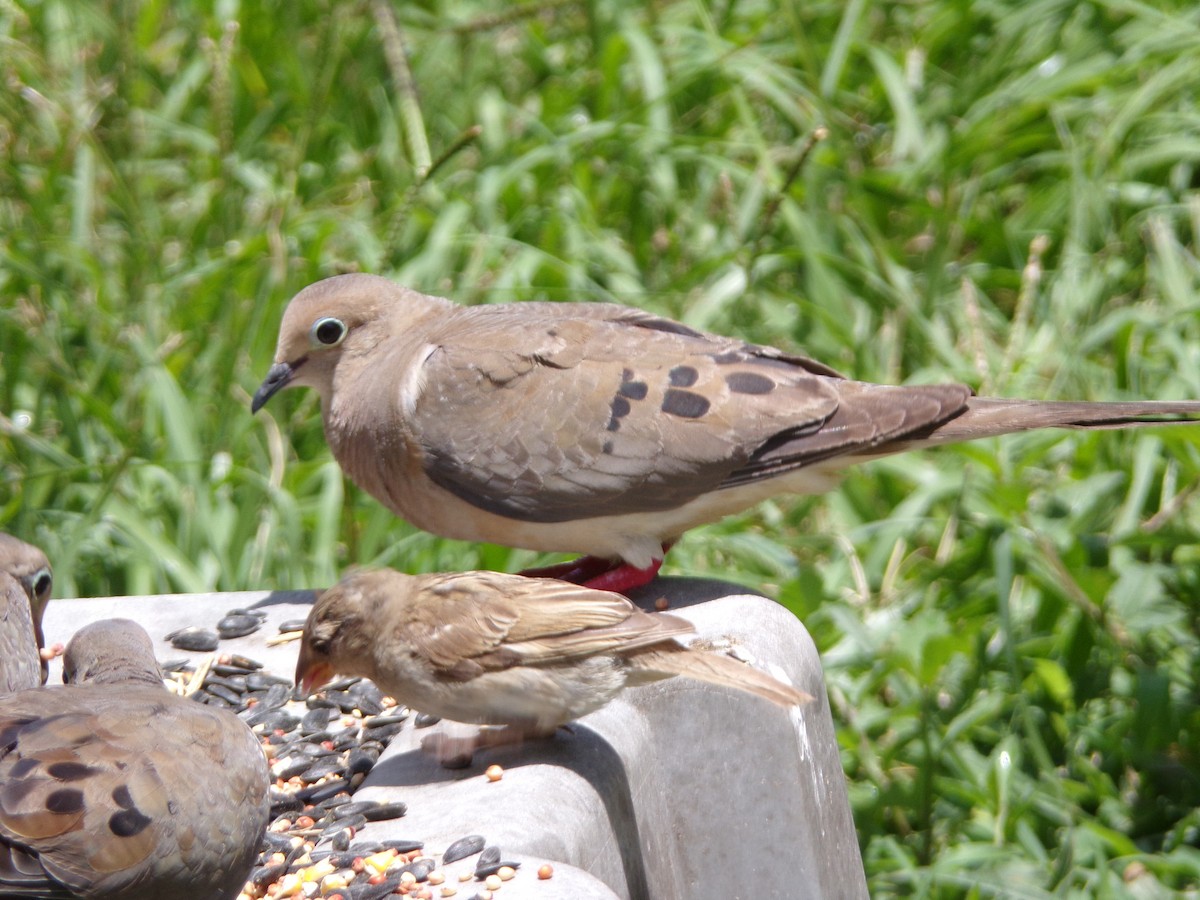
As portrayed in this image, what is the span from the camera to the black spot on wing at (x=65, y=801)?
89.7 inches

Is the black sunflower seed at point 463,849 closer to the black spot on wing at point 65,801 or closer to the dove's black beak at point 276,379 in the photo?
the black spot on wing at point 65,801

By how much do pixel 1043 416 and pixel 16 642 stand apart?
2.21m

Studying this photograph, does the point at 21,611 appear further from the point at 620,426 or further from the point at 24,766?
the point at 620,426

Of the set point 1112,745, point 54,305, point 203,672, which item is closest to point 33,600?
point 203,672

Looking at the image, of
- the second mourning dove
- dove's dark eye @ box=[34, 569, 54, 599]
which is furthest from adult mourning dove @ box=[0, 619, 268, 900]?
the second mourning dove

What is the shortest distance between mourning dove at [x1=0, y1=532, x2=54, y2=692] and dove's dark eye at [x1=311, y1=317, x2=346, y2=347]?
3.38 ft

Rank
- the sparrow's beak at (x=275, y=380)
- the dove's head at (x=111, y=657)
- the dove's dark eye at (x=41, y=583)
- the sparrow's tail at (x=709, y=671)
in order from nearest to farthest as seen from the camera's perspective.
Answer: the sparrow's tail at (x=709, y=671)
the dove's head at (x=111, y=657)
the dove's dark eye at (x=41, y=583)
the sparrow's beak at (x=275, y=380)

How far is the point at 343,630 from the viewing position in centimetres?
297

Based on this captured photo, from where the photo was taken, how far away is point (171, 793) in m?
2.40

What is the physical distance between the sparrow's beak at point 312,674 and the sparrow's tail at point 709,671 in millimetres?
613

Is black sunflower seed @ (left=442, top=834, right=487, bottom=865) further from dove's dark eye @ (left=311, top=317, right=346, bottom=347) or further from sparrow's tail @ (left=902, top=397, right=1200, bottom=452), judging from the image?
dove's dark eye @ (left=311, top=317, right=346, bottom=347)

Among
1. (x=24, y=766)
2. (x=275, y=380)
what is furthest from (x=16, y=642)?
(x=275, y=380)

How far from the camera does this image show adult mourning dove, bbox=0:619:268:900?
2262 mm

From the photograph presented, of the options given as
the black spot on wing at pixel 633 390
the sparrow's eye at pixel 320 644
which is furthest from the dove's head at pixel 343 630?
the black spot on wing at pixel 633 390
